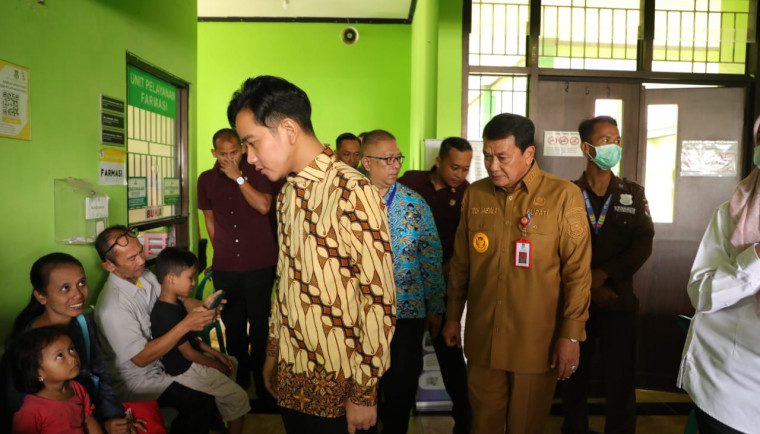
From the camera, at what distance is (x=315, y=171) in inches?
57.5

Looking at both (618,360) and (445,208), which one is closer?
(618,360)

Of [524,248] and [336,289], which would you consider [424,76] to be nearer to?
[524,248]

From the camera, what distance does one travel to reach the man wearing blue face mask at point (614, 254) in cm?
270

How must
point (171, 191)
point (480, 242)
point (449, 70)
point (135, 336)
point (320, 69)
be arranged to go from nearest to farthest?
1. point (480, 242)
2. point (135, 336)
3. point (449, 70)
4. point (171, 191)
5. point (320, 69)

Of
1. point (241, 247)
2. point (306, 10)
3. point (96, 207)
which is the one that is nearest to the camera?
point (96, 207)

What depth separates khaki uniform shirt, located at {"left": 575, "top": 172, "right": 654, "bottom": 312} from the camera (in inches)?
106

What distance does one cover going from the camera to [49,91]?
2.37 meters

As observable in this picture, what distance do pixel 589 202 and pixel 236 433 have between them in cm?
214

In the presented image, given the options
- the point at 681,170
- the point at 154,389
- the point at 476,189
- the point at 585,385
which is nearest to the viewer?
the point at 476,189

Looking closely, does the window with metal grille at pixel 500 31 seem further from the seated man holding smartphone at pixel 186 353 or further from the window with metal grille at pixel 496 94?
the seated man holding smartphone at pixel 186 353

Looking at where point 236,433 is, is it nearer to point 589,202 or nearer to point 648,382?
point 589,202

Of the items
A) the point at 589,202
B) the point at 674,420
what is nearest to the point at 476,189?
the point at 589,202

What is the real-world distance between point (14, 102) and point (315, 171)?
148 centimetres

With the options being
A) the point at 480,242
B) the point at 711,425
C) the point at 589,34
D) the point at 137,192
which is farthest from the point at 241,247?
the point at 589,34
